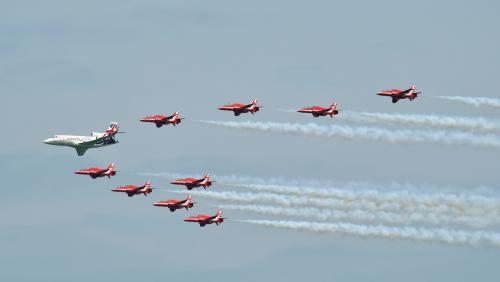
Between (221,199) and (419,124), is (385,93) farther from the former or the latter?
(221,199)

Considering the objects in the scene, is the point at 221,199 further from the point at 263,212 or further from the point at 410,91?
the point at 410,91

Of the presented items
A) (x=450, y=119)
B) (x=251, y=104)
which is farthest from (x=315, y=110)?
(x=450, y=119)

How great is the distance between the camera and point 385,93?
196125mm

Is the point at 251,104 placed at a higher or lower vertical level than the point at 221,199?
higher

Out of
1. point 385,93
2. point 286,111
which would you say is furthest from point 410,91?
point 286,111

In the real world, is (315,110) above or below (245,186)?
above

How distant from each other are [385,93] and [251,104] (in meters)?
17.6

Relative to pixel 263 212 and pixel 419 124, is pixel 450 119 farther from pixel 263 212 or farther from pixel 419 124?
pixel 263 212

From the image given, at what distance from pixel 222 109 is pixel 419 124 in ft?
91.7

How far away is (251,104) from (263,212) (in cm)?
1593

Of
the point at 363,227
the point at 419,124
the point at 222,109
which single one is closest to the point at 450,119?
the point at 419,124

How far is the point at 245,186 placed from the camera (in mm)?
188000

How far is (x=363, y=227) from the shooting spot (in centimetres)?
18488

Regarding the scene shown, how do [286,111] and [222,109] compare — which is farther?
[222,109]
